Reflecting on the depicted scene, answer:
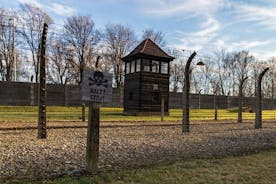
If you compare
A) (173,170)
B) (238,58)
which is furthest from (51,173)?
(238,58)

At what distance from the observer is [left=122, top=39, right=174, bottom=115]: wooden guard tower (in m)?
29.4

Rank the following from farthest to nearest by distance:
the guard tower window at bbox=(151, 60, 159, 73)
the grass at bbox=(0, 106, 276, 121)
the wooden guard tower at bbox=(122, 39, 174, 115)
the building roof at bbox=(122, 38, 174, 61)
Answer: the guard tower window at bbox=(151, 60, 159, 73), the building roof at bbox=(122, 38, 174, 61), the wooden guard tower at bbox=(122, 39, 174, 115), the grass at bbox=(0, 106, 276, 121)

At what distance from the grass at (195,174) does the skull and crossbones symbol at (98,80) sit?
5.42 ft

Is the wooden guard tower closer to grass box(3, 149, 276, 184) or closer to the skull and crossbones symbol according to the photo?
grass box(3, 149, 276, 184)

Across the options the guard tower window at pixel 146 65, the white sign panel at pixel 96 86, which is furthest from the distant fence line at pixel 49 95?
the white sign panel at pixel 96 86

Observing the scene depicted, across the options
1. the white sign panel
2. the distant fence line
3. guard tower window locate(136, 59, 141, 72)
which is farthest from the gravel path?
the distant fence line

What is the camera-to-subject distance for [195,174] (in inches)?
237

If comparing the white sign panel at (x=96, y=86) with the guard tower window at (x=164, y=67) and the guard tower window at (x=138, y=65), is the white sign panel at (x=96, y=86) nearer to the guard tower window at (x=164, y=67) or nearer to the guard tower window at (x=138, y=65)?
the guard tower window at (x=138, y=65)

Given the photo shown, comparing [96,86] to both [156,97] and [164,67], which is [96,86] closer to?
[156,97]

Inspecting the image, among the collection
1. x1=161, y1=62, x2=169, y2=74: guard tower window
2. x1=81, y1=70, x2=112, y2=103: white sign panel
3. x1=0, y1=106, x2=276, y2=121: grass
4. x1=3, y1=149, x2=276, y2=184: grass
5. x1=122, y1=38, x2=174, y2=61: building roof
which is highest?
x1=122, y1=38, x2=174, y2=61: building roof

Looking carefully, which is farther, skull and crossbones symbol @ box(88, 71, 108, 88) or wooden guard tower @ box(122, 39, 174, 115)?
wooden guard tower @ box(122, 39, 174, 115)

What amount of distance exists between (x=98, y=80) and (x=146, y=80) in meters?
23.3

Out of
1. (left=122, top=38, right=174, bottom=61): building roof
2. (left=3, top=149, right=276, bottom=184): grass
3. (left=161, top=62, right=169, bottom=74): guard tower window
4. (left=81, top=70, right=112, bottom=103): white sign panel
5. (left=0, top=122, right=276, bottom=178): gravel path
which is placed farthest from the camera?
(left=161, top=62, right=169, bottom=74): guard tower window

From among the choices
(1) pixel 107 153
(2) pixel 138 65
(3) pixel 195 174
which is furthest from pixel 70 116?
(3) pixel 195 174
